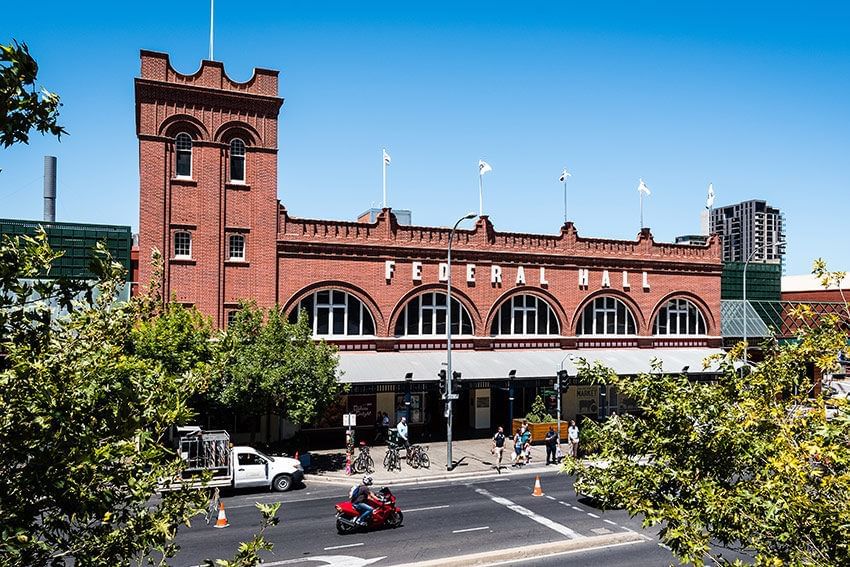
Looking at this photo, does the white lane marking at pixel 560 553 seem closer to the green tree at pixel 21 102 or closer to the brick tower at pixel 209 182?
the green tree at pixel 21 102

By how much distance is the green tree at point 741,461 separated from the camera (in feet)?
22.9

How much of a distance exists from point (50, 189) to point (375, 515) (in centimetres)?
3333

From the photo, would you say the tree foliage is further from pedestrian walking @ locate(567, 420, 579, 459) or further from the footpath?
pedestrian walking @ locate(567, 420, 579, 459)

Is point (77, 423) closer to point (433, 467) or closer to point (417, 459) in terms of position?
point (417, 459)

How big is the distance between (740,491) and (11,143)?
317 inches

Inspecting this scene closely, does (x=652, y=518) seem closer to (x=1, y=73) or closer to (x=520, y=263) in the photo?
(x=1, y=73)

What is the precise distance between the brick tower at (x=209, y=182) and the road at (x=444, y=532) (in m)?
11.0

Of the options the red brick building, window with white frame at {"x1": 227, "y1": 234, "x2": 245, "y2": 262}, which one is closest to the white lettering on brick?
the red brick building

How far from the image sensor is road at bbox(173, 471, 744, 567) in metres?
17.4

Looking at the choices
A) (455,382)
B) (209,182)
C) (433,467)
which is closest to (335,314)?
(455,382)

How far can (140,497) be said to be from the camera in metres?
5.96

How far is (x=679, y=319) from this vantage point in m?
42.9

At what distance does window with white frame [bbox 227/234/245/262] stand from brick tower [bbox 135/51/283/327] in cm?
5

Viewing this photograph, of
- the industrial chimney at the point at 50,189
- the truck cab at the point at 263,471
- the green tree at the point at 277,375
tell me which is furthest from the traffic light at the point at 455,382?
the industrial chimney at the point at 50,189
